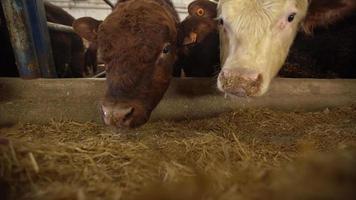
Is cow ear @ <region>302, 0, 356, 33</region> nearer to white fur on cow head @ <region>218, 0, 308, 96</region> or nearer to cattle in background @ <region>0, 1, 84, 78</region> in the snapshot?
white fur on cow head @ <region>218, 0, 308, 96</region>

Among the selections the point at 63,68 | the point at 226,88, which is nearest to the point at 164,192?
the point at 226,88

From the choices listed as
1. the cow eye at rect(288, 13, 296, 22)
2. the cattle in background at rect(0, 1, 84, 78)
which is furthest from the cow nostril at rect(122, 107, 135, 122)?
the cattle in background at rect(0, 1, 84, 78)

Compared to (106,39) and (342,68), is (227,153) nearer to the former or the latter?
(106,39)

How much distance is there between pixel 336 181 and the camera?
2.91ft

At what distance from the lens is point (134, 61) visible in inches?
127

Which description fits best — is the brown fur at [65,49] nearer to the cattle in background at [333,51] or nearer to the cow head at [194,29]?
the cow head at [194,29]

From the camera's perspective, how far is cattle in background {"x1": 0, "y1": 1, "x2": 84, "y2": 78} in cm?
502

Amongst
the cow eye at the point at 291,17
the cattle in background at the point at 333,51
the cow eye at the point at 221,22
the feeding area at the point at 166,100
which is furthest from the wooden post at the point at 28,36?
the cattle in background at the point at 333,51

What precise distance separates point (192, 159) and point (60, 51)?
14.6 ft

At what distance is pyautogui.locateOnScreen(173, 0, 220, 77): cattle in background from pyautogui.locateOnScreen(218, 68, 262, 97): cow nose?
2.60 feet

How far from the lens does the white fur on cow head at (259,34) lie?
3420 mm

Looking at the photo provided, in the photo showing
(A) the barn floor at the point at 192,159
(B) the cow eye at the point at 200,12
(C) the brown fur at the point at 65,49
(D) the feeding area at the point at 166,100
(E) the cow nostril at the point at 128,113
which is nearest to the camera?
(A) the barn floor at the point at 192,159

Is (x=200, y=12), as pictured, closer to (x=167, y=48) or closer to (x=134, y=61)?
(x=167, y=48)

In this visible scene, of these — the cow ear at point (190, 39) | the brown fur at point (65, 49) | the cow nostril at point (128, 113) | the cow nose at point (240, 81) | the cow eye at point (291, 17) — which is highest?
the cow eye at point (291, 17)
